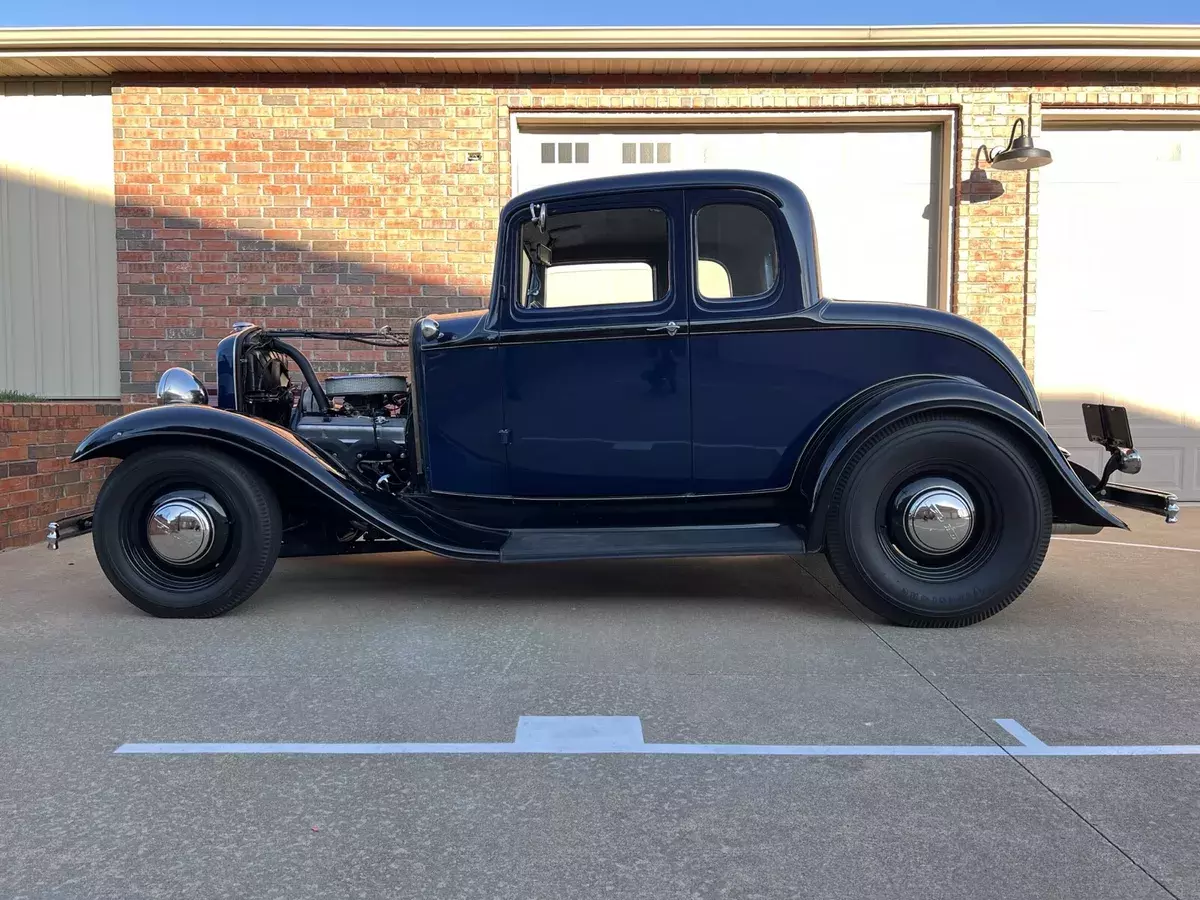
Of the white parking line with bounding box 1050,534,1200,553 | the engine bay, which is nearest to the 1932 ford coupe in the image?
the engine bay

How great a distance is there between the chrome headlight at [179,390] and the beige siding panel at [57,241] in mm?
3750

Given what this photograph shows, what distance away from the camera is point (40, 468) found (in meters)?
6.20

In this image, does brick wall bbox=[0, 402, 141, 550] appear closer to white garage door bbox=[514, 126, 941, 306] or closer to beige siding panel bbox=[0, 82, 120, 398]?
beige siding panel bbox=[0, 82, 120, 398]

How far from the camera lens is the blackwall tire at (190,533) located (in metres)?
4.08

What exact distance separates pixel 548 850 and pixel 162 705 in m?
1.67

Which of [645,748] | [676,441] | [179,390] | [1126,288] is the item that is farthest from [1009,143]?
[645,748]

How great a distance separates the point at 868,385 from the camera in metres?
4.08

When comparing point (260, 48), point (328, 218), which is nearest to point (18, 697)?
point (328, 218)

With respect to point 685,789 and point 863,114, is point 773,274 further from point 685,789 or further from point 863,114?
point 863,114

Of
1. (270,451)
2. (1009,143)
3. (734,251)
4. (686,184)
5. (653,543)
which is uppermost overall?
(1009,143)

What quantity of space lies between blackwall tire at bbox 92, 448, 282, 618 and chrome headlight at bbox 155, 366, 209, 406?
539 mm

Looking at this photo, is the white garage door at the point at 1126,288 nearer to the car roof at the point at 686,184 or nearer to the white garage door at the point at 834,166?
the white garage door at the point at 834,166

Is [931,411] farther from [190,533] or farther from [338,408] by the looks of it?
[190,533]

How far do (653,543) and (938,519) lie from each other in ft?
4.17
